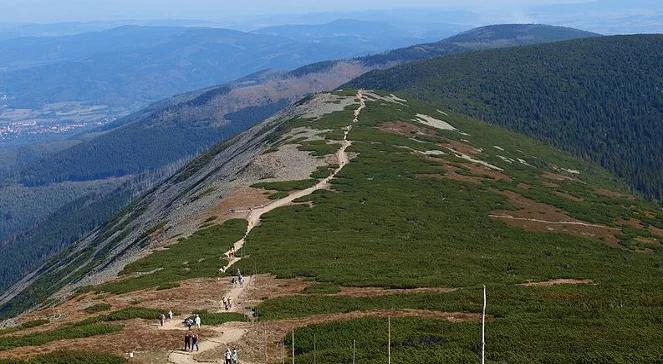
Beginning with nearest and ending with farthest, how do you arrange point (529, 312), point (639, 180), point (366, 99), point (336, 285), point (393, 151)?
point (529, 312)
point (336, 285)
point (393, 151)
point (639, 180)
point (366, 99)

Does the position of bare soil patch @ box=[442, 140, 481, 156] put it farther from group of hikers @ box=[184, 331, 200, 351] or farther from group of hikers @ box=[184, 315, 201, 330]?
group of hikers @ box=[184, 331, 200, 351]

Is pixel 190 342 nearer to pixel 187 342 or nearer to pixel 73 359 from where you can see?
pixel 187 342

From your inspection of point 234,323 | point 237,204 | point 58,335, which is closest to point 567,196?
point 237,204

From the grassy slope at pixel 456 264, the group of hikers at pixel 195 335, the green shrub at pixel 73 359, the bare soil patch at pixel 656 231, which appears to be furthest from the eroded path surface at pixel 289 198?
the bare soil patch at pixel 656 231

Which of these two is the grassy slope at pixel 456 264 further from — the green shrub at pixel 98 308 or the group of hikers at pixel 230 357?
the green shrub at pixel 98 308

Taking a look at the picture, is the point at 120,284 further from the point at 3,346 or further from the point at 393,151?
the point at 393,151

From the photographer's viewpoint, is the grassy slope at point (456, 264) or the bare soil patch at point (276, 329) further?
the bare soil patch at point (276, 329)

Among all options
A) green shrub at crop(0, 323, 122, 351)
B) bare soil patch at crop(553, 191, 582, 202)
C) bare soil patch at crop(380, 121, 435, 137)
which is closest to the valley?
green shrub at crop(0, 323, 122, 351)

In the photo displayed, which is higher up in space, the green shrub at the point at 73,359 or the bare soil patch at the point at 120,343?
the green shrub at the point at 73,359

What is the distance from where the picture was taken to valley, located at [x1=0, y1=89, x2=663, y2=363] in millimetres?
36500

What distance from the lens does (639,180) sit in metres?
180

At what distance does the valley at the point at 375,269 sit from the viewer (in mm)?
36500

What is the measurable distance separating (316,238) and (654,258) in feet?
122

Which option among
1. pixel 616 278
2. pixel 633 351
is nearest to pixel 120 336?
pixel 633 351
